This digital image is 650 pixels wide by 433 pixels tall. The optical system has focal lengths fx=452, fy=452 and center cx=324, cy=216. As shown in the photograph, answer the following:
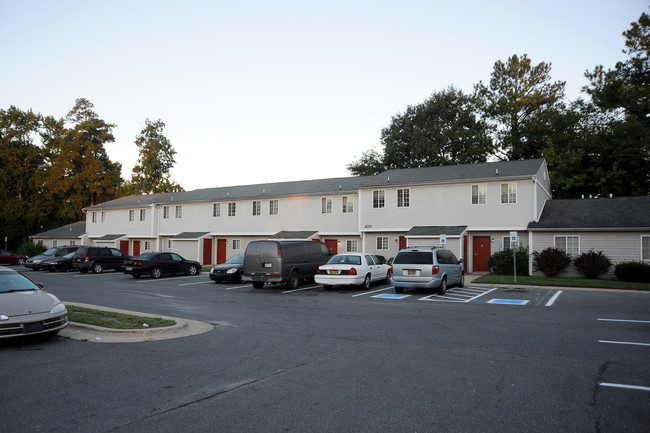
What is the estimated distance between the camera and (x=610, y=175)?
3691 centimetres

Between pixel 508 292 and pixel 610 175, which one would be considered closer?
pixel 508 292

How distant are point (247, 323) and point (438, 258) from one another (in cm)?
890

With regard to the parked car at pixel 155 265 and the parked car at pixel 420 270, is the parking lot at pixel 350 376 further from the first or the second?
the parked car at pixel 155 265

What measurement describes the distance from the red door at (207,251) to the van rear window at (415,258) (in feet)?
83.2

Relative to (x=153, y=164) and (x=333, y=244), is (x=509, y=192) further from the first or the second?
(x=153, y=164)

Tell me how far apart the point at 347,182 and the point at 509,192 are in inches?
536

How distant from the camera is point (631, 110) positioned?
37781 millimetres

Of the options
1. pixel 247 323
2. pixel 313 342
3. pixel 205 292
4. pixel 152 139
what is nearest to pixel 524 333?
pixel 313 342

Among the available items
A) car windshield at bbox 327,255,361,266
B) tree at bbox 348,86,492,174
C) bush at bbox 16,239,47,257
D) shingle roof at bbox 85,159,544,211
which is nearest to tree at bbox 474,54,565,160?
tree at bbox 348,86,492,174

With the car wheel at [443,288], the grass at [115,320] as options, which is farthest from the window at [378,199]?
the grass at [115,320]

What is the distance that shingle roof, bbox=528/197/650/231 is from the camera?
925 inches

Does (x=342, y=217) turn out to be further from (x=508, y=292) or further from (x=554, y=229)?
(x=508, y=292)

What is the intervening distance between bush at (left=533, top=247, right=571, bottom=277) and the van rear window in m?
10.7

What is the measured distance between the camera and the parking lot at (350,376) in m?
4.73
